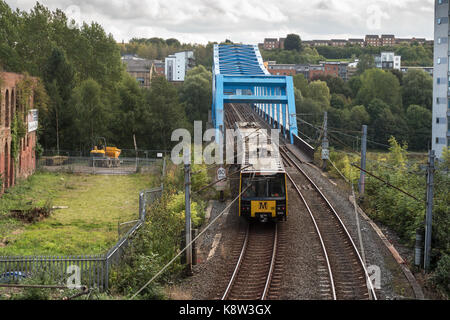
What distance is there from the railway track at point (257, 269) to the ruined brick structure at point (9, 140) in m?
15.3

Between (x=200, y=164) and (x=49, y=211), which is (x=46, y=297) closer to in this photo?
(x=49, y=211)

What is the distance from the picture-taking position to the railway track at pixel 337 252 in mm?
12969

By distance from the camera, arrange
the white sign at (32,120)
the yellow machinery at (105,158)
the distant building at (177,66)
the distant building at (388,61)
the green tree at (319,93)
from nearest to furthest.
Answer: the white sign at (32,120)
the yellow machinery at (105,158)
the green tree at (319,93)
the distant building at (177,66)
the distant building at (388,61)

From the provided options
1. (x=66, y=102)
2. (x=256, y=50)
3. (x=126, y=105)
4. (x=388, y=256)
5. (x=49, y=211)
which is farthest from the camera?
(x=256, y=50)

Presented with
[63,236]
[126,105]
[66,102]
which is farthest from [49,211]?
[126,105]

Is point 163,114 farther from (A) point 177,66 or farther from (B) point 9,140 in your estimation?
(A) point 177,66

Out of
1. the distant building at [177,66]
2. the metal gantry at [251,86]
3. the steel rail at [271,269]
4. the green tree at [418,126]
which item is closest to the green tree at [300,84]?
the metal gantry at [251,86]

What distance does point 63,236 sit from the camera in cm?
1972

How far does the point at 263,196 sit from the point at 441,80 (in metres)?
36.4

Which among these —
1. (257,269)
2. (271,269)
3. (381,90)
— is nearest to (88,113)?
(257,269)

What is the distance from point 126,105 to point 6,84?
20080 millimetres

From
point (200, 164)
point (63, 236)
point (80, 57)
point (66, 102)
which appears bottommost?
point (63, 236)

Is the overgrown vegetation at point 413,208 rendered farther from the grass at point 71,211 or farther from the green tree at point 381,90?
the green tree at point 381,90

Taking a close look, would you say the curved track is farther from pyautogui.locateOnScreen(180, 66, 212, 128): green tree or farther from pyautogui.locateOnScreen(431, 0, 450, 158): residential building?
pyautogui.locateOnScreen(180, 66, 212, 128): green tree
